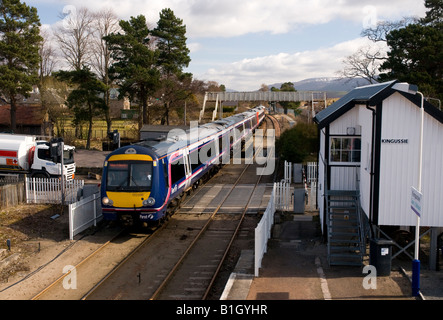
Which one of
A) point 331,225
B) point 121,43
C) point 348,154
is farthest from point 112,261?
point 121,43

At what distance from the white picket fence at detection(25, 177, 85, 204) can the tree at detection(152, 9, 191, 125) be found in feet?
68.3

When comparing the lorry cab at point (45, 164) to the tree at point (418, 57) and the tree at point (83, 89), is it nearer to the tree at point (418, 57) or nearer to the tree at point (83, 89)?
the tree at point (83, 89)

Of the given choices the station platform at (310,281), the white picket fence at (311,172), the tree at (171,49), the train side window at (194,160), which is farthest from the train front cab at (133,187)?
the tree at (171,49)

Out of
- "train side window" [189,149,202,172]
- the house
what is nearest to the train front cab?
"train side window" [189,149,202,172]

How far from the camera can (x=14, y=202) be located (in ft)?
58.6

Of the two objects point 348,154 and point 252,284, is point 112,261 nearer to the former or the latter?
point 252,284

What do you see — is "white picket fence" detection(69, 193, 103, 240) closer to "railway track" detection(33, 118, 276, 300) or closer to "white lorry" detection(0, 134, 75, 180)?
"railway track" detection(33, 118, 276, 300)

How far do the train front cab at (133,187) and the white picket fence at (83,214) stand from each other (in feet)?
3.65

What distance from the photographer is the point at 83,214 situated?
48.4ft

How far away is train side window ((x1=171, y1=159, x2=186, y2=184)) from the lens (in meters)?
15.3

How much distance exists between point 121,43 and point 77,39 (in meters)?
11.2

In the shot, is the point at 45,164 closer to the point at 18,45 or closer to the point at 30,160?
the point at 30,160

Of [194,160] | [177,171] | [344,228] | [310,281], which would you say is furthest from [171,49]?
[310,281]

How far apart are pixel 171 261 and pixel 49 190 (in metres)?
8.64
